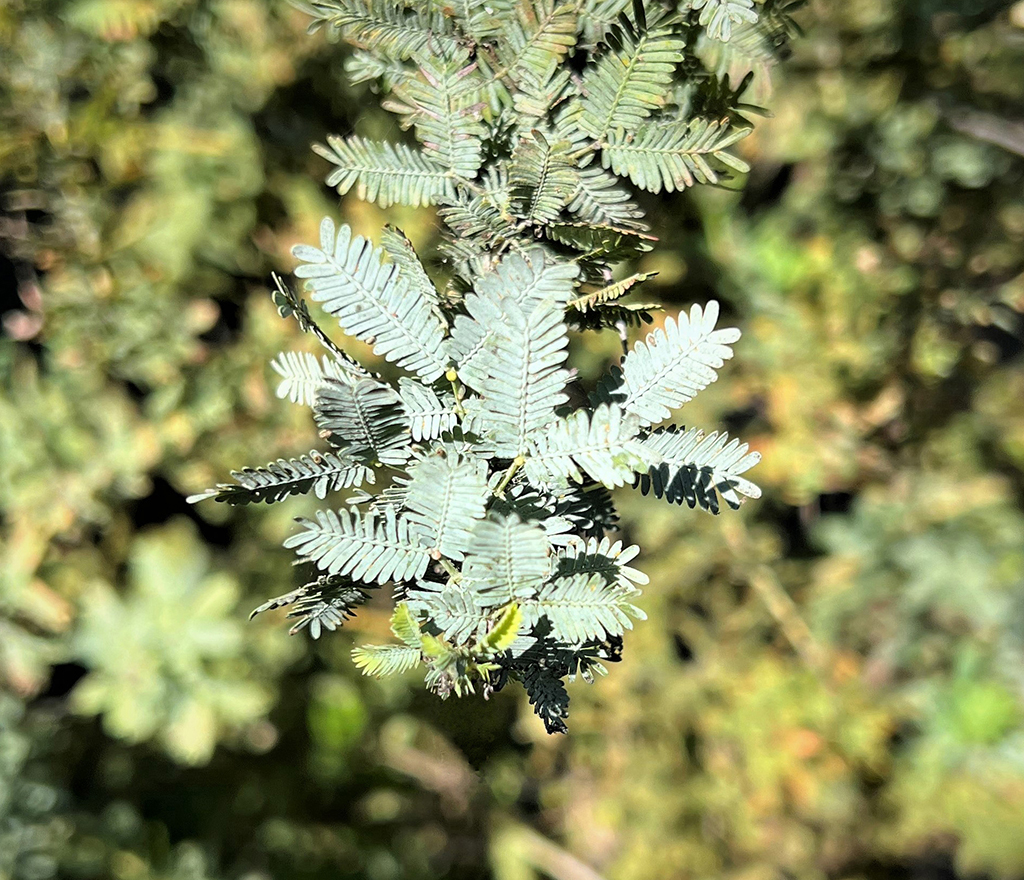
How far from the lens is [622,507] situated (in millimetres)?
1362

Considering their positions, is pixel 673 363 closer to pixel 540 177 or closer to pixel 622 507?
pixel 540 177

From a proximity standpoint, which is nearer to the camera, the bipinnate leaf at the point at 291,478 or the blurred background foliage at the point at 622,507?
the bipinnate leaf at the point at 291,478

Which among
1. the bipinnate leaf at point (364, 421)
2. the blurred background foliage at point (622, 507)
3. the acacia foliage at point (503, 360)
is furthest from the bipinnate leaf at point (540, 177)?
the blurred background foliage at point (622, 507)

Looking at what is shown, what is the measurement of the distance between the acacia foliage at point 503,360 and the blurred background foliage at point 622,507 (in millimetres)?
613

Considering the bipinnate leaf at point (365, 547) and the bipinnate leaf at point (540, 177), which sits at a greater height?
the bipinnate leaf at point (540, 177)

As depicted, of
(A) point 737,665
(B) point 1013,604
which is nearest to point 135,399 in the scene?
(A) point 737,665

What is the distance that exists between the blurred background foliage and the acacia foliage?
613mm

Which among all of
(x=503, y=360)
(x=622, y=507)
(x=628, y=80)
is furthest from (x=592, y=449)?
(x=622, y=507)

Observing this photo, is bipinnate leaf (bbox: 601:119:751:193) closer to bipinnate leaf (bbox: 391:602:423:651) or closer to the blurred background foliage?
bipinnate leaf (bbox: 391:602:423:651)

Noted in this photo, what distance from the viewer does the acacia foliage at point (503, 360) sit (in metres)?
0.33

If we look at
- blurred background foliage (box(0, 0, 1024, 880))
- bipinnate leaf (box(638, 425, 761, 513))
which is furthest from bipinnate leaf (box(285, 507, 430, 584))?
blurred background foliage (box(0, 0, 1024, 880))

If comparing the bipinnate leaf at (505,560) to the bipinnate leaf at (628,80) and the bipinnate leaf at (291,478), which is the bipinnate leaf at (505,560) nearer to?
the bipinnate leaf at (291,478)

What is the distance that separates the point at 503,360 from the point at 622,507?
3.48ft

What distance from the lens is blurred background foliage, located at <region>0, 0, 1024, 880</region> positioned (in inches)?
45.0
